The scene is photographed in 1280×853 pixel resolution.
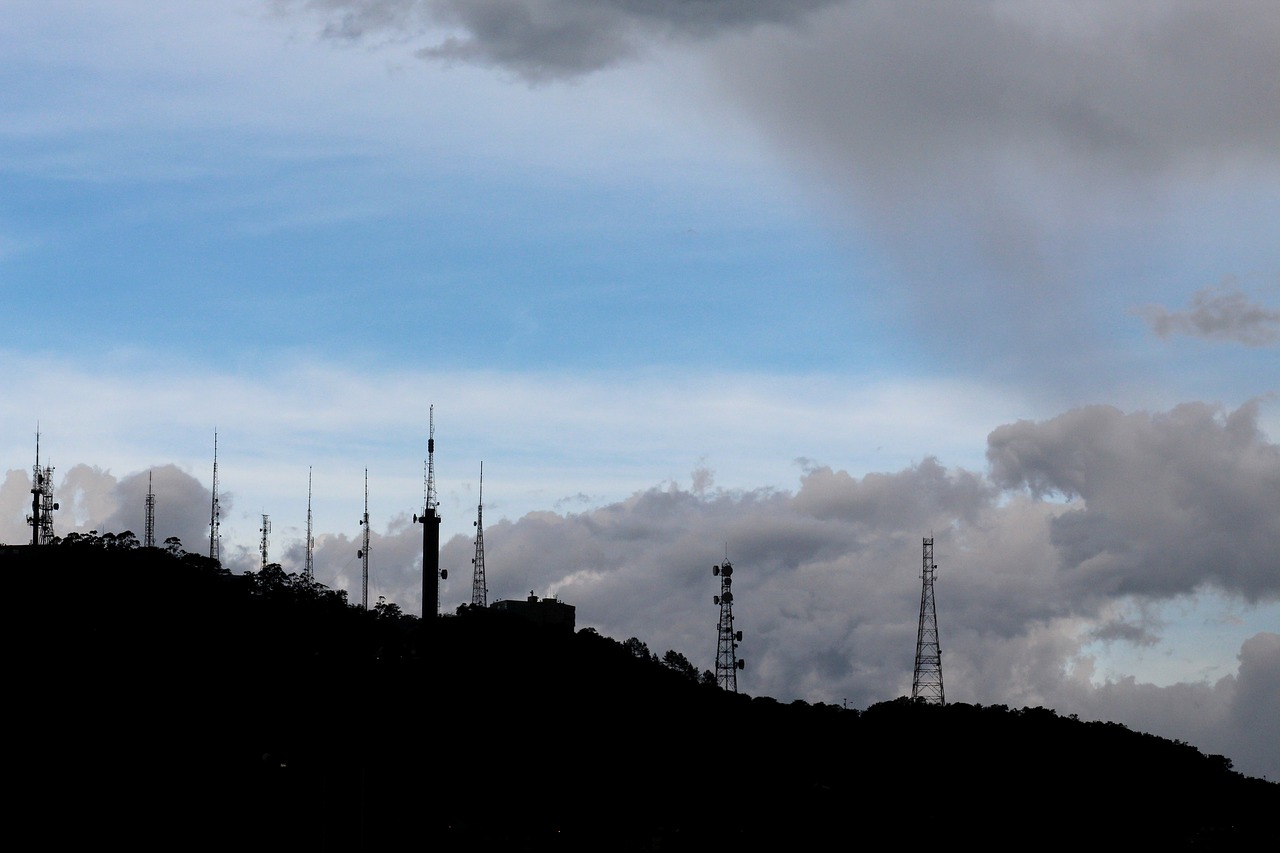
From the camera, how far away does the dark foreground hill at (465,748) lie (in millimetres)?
85375

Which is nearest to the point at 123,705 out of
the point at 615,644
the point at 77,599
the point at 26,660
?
the point at 26,660

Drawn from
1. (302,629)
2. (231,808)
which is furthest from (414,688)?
(231,808)

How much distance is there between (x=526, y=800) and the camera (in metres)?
110

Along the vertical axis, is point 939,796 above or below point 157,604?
below

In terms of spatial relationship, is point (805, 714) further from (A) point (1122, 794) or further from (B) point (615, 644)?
(A) point (1122, 794)

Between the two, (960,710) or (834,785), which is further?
(960,710)

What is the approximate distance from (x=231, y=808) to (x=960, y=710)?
9083 cm

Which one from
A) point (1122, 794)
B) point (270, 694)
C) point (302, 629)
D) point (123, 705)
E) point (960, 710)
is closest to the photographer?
point (123, 705)

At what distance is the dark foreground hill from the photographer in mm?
85375

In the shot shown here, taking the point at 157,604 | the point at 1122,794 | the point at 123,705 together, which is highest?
the point at 157,604

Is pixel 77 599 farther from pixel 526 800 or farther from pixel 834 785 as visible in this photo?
pixel 834 785

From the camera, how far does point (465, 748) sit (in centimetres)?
11500

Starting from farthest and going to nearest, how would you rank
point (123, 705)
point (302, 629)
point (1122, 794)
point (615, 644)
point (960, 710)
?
point (615, 644) < point (960, 710) < point (1122, 794) < point (302, 629) < point (123, 705)

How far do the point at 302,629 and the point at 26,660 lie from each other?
3070cm
